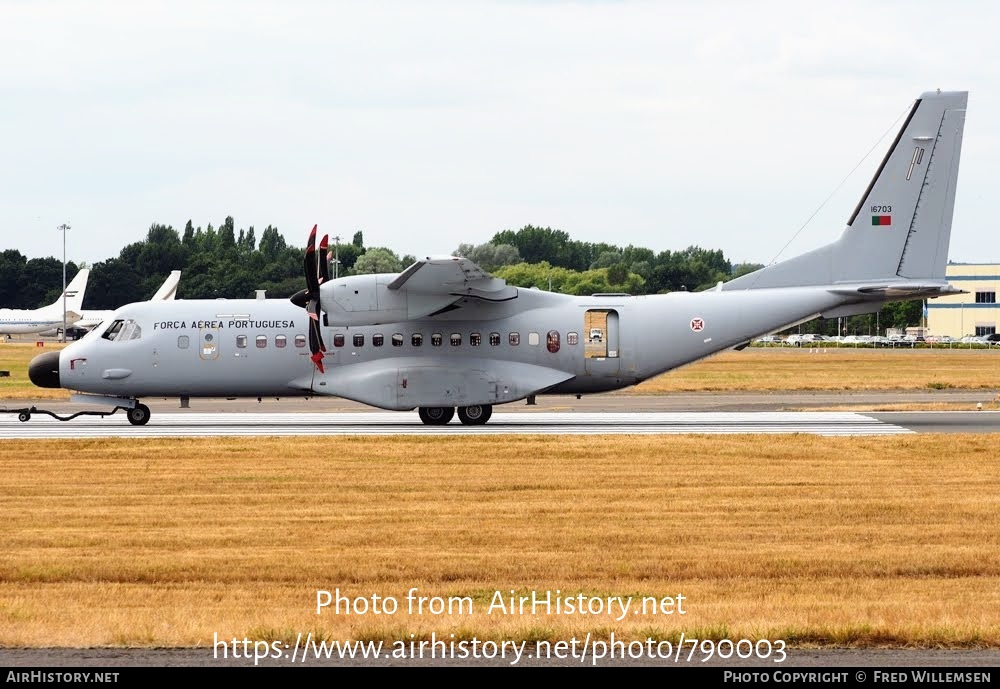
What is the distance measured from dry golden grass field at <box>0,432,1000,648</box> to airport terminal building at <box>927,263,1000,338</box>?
414 ft

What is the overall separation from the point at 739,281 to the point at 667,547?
723 inches

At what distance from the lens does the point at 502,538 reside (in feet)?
53.4

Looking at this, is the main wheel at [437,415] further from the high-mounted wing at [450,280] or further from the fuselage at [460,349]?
the high-mounted wing at [450,280]

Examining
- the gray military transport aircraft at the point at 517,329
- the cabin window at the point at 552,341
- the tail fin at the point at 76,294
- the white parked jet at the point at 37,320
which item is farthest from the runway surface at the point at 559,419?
the tail fin at the point at 76,294

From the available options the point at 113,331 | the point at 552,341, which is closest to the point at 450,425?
the point at 552,341

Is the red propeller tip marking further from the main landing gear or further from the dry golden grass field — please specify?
the dry golden grass field

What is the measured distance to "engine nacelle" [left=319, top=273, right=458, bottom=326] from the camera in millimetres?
30172

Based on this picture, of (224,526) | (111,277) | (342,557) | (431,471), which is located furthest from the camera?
(111,277)

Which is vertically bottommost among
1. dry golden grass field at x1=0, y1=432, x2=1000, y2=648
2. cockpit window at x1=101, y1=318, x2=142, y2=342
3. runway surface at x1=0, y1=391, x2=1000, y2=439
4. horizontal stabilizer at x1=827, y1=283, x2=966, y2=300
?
dry golden grass field at x1=0, y1=432, x2=1000, y2=648

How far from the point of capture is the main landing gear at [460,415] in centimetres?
3178

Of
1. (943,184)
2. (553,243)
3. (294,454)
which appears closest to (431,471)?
(294,454)

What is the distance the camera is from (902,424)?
103 ft

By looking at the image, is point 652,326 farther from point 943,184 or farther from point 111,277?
point 111,277

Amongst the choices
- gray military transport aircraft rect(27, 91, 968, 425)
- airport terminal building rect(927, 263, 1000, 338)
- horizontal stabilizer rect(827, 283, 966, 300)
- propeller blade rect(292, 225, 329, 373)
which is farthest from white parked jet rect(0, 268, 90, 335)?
airport terminal building rect(927, 263, 1000, 338)
